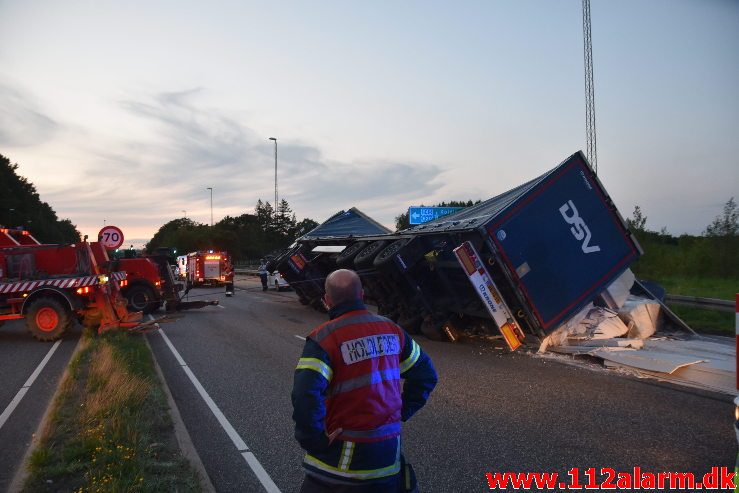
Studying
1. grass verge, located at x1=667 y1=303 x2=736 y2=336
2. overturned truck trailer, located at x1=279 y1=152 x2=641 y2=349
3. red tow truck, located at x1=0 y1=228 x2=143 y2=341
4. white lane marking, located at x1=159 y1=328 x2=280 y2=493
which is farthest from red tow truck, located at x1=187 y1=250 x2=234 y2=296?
white lane marking, located at x1=159 y1=328 x2=280 y2=493

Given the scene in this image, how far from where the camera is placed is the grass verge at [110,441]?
13.9ft

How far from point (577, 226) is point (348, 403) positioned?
8.08m

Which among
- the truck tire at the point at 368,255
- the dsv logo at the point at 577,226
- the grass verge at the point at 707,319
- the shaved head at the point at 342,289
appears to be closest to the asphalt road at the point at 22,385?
the shaved head at the point at 342,289

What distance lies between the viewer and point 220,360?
9.90m

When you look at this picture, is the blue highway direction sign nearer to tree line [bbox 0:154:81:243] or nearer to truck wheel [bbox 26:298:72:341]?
truck wheel [bbox 26:298:72:341]

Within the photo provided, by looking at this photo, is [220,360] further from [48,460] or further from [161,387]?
[48,460]

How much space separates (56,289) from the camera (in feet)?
42.2

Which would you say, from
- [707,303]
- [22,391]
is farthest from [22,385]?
[707,303]

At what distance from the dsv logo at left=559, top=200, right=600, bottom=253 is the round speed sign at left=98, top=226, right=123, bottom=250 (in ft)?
35.2

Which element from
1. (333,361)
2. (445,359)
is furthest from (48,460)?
(445,359)

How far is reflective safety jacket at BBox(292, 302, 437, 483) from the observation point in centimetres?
250

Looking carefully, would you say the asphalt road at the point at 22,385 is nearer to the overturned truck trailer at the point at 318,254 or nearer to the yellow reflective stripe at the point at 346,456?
the yellow reflective stripe at the point at 346,456

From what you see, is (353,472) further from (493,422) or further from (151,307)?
(151,307)

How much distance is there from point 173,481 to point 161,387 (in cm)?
336
